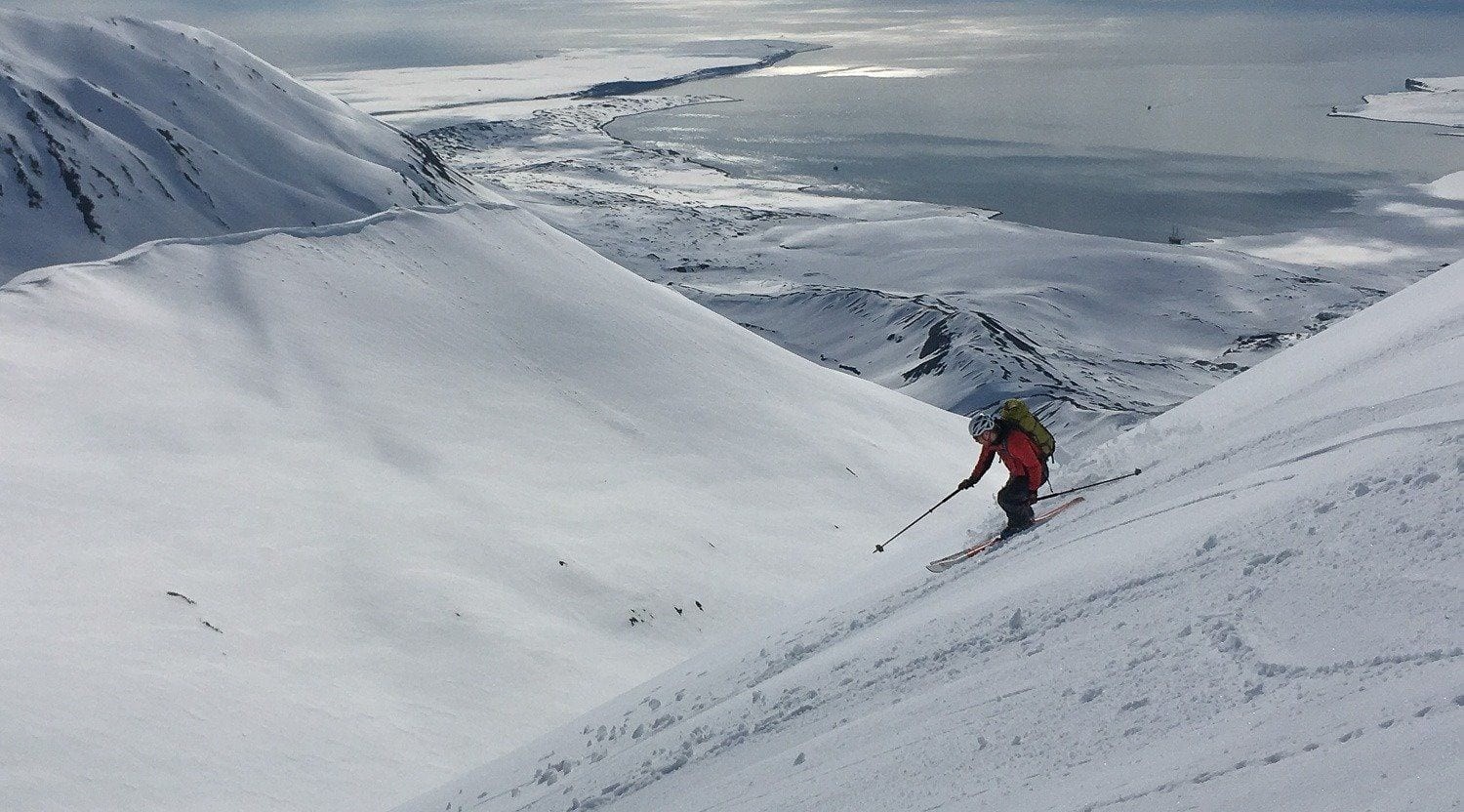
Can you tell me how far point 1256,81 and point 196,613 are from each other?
147 metres

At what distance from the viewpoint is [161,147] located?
27.7m

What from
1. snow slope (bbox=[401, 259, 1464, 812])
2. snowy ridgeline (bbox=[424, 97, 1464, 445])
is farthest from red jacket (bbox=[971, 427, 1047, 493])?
snowy ridgeline (bbox=[424, 97, 1464, 445])

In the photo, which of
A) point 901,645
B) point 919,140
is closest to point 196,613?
point 901,645

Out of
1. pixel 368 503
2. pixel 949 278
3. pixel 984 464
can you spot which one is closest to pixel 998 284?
pixel 949 278

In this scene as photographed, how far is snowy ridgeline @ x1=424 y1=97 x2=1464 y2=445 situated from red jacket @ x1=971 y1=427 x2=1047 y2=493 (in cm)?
3230

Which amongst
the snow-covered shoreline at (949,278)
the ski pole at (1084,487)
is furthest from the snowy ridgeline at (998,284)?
the ski pole at (1084,487)

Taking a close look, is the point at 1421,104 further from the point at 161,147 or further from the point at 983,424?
the point at 983,424

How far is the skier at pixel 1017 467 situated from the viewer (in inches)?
371

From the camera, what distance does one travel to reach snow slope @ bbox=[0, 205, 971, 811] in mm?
10609

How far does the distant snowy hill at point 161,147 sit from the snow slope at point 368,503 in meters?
2.04

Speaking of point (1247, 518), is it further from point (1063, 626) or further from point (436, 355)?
point (436, 355)

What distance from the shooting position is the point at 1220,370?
51219 millimetres

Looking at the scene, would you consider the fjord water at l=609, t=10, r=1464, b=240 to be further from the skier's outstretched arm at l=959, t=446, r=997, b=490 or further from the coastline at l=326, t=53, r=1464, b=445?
the skier's outstretched arm at l=959, t=446, r=997, b=490

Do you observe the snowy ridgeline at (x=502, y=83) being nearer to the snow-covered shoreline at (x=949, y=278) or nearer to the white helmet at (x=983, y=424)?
the snow-covered shoreline at (x=949, y=278)
